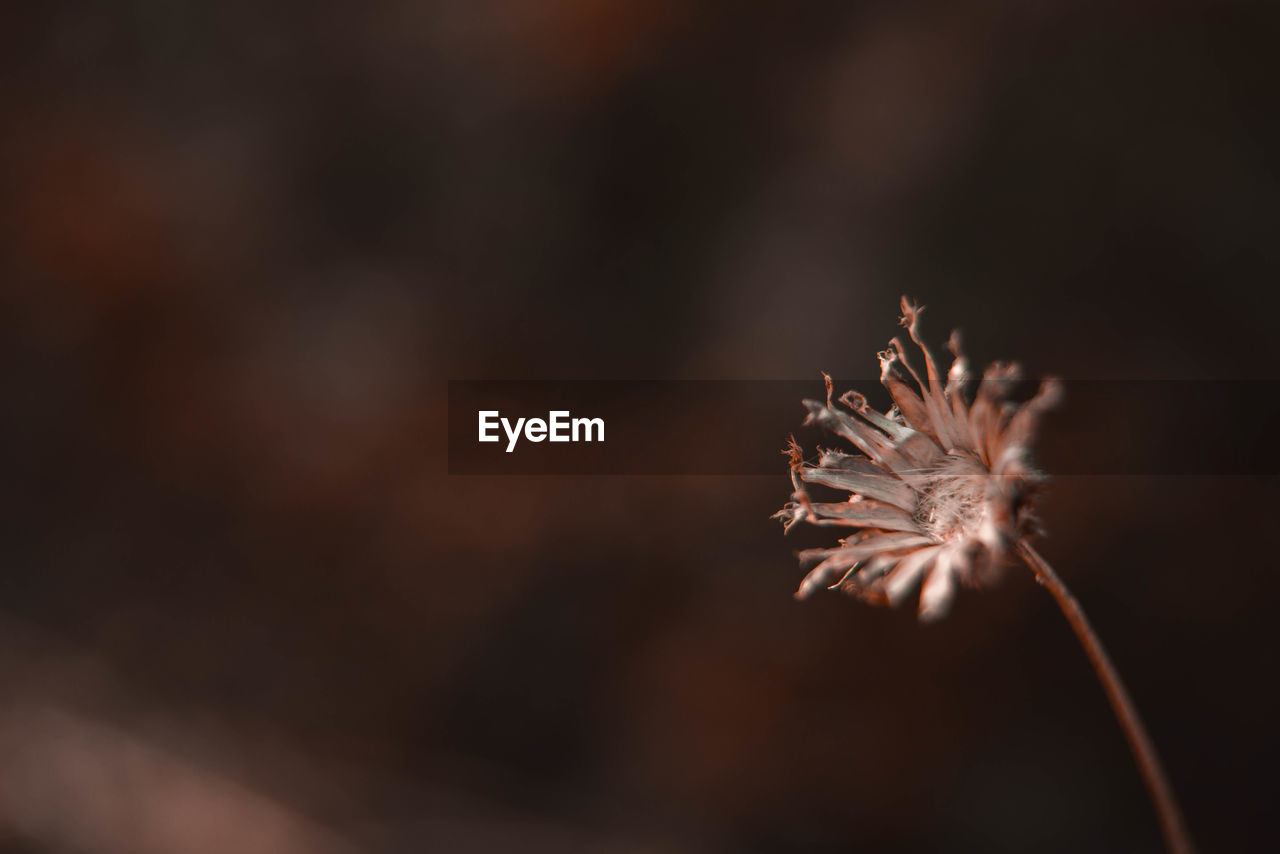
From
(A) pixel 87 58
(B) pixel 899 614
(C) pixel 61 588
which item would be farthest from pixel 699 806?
(A) pixel 87 58

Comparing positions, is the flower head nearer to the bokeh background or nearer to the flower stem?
the flower stem

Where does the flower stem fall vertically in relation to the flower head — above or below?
below

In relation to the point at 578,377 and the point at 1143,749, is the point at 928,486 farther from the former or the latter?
the point at 578,377

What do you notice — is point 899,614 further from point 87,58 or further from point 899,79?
point 87,58

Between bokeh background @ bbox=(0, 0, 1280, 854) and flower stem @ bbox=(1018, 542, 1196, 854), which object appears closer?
flower stem @ bbox=(1018, 542, 1196, 854)

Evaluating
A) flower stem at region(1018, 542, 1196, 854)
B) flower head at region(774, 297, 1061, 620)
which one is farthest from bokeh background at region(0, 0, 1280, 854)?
flower stem at region(1018, 542, 1196, 854)

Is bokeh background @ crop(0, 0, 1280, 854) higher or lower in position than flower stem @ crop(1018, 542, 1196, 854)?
higher
